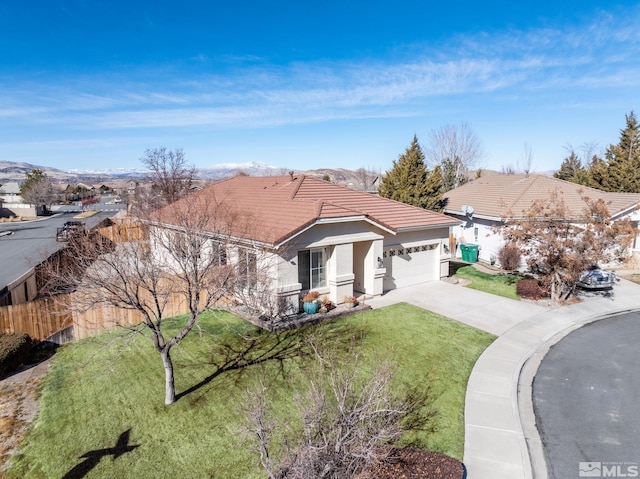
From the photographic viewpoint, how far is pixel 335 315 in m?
15.9

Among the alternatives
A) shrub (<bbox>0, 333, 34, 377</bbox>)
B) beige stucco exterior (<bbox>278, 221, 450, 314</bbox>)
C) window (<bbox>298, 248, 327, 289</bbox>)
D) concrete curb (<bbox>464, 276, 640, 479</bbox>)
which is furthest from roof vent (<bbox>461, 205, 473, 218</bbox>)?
shrub (<bbox>0, 333, 34, 377</bbox>)

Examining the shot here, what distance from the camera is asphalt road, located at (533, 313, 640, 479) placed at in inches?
326

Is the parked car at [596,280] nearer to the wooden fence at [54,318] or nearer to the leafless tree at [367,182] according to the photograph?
the wooden fence at [54,318]

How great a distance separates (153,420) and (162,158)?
4813 centimetres

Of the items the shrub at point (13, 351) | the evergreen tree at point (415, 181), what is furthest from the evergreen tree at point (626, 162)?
the shrub at point (13, 351)

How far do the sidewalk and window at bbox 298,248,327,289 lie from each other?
8.51 ft

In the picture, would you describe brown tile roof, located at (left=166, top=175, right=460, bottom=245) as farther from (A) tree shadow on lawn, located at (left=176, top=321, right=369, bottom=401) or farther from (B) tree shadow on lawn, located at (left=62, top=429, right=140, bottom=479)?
(B) tree shadow on lawn, located at (left=62, top=429, right=140, bottom=479)

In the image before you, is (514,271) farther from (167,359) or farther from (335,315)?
(167,359)

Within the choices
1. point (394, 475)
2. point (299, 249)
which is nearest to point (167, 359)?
point (394, 475)

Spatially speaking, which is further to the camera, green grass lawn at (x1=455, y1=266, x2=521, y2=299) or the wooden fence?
green grass lawn at (x1=455, y1=266, x2=521, y2=299)

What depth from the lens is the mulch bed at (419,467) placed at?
23.8ft

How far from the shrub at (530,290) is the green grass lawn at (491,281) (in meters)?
0.29

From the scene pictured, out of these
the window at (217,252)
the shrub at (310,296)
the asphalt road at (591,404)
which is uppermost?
the window at (217,252)

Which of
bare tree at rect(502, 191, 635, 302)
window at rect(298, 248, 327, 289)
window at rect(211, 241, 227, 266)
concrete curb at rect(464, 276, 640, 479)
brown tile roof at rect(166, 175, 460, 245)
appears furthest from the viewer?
bare tree at rect(502, 191, 635, 302)
